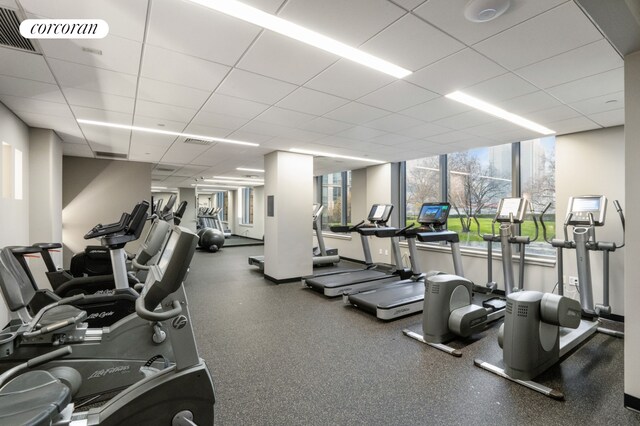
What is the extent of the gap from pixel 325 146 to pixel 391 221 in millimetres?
2847

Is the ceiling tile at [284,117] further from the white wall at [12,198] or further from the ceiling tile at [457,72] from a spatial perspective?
the white wall at [12,198]

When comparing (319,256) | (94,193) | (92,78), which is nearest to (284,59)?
(92,78)

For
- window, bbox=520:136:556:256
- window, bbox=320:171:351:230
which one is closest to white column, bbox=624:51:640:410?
window, bbox=520:136:556:256

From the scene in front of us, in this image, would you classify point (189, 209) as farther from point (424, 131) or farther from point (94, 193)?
point (424, 131)

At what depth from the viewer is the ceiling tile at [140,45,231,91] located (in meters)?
2.31

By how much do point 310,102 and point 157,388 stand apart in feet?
9.33

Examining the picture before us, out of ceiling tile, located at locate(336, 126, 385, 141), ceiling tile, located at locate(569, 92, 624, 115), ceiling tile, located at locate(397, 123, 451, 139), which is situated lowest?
ceiling tile, located at locate(569, 92, 624, 115)

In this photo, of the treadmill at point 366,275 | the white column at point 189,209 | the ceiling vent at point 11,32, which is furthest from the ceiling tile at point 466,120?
the white column at point 189,209

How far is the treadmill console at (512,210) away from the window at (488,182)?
598mm

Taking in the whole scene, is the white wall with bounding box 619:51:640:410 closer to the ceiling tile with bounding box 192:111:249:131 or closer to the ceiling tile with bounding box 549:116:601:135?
the ceiling tile with bounding box 549:116:601:135

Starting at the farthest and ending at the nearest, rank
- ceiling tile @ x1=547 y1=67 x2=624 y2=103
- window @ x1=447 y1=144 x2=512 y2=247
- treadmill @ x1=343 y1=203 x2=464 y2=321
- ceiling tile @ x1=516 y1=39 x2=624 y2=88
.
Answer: window @ x1=447 y1=144 x2=512 y2=247 → treadmill @ x1=343 y1=203 x2=464 y2=321 → ceiling tile @ x1=547 y1=67 x2=624 y2=103 → ceiling tile @ x1=516 y1=39 x2=624 y2=88

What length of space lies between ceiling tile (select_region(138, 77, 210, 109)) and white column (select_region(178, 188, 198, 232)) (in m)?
8.67

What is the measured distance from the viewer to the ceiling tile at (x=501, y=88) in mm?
2701

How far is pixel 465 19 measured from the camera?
1.85 m
